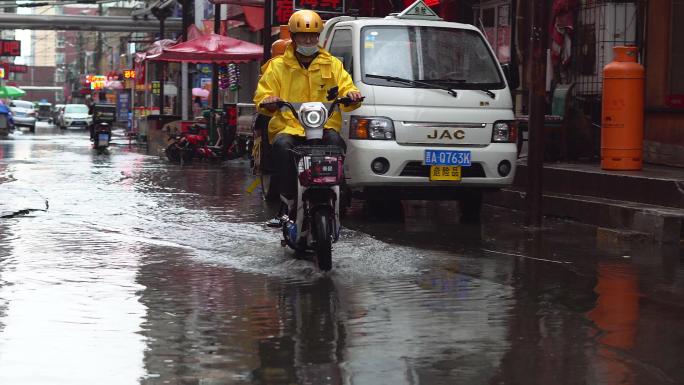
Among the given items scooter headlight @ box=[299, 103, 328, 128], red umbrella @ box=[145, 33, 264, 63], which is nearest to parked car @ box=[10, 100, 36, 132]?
red umbrella @ box=[145, 33, 264, 63]

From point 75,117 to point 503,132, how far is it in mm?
60520

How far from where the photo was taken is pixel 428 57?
475 inches

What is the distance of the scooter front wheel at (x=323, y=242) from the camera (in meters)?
8.19

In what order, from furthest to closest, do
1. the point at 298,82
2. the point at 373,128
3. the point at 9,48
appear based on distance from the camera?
the point at 9,48, the point at 373,128, the point at 298,82

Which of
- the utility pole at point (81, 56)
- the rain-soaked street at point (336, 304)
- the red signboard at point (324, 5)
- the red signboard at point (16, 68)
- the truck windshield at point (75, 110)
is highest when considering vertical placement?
the utility pole at point (81, 56)

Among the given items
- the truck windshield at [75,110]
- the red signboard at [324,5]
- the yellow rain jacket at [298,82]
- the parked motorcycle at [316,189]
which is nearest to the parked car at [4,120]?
the truck windshield at [75,110]

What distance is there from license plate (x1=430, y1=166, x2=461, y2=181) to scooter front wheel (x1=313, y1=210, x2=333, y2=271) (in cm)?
325

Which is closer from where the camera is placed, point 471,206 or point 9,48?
point 471,206

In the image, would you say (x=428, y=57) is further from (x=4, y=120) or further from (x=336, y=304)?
(x=4, y=120)

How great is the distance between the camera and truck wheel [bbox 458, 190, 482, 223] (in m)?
12.1

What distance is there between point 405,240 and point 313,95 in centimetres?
192

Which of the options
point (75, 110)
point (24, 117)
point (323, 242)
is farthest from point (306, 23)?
point (75, 110)

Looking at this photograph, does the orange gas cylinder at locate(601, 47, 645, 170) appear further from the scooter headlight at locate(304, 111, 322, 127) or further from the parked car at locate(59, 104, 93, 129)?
the parked car at locate(59, 104, 93, 129)

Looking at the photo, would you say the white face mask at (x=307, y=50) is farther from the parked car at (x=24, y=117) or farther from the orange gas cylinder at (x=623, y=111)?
the parked car at (x=24, y=117)
